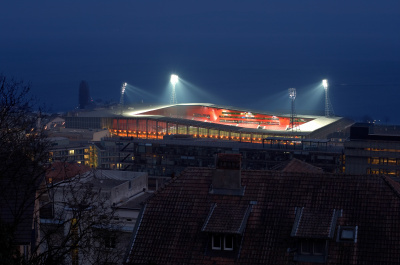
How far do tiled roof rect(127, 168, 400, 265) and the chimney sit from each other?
15 centimetres

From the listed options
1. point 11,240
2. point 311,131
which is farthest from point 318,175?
point 311,131

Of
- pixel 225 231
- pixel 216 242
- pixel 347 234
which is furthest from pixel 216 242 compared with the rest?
pixel 347 234

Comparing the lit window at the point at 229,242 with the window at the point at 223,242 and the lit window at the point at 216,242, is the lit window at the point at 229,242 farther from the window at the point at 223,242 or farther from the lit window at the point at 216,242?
the lit window at the point at 216,242

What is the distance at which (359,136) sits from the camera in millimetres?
60875

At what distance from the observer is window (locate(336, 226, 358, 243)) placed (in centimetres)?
1377

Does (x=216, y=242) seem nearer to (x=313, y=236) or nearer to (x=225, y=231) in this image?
(x=225, y=231)

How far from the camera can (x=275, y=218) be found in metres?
Result: 14.4

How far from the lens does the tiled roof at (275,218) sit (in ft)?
45.2

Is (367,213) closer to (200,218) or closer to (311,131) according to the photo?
(200,218)

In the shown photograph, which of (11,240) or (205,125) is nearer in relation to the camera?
(11,240)

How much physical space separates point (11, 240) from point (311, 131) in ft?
272

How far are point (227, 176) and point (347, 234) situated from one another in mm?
2651

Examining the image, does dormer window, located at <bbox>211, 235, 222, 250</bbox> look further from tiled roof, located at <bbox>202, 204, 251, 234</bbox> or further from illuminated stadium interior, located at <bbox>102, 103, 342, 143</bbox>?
illuminated stadium interior, located at <bbox>102, 103, 342, 143</bbox>

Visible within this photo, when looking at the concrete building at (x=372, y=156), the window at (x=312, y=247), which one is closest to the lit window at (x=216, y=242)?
the window at (x=312, y=247)
